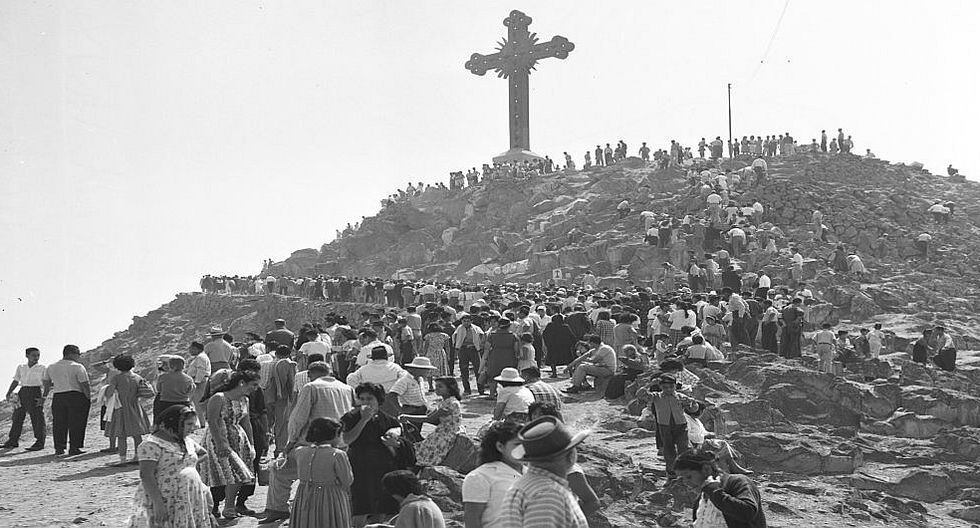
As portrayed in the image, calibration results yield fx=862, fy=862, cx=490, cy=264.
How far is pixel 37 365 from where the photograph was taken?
12906 mm

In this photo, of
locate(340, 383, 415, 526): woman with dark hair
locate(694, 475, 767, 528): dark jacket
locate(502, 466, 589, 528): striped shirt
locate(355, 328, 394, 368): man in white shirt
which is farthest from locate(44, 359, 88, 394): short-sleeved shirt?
locate(502, 466, 589, 528): striped shirt

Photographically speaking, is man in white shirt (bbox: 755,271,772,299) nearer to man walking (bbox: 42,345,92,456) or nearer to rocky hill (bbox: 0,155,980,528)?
rocky hill (bbox: 0,155,980,528)

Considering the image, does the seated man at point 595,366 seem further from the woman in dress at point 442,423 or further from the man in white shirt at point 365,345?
the woman in dress at point 442,423

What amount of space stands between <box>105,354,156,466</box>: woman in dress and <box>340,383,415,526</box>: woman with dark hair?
5383 mm

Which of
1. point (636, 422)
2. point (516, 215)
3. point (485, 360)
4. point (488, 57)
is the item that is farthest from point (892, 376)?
point (488, 57)

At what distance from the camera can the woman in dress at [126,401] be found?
36.6 feet

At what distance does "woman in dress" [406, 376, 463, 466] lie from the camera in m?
8.05

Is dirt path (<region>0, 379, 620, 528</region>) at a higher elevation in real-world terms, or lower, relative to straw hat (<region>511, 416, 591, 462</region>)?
lower

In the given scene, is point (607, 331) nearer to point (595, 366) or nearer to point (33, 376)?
point (595, 366)

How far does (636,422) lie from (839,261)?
20.3 m

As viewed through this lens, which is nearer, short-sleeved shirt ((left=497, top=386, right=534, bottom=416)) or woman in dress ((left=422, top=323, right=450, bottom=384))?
short-sleeved shirt ((left=497, top=386, right=534, bottom=416))

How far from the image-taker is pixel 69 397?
12211 mm

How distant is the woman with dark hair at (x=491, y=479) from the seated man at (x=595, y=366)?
9.87 metres

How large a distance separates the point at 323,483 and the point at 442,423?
205 centimetres
